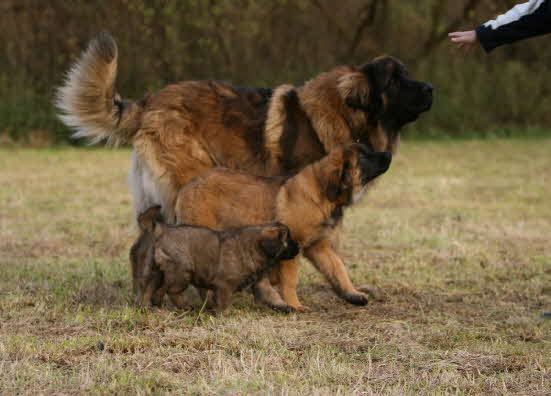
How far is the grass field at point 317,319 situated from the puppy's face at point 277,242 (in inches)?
15.5

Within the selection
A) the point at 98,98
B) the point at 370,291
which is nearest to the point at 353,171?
the point at 370,291

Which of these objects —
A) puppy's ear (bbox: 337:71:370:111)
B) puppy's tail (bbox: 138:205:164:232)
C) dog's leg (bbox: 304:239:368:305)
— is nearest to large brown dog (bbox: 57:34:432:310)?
puppy's ear (bbox: 337:71:370:111)

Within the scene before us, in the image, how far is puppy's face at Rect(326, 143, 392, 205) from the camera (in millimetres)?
5191

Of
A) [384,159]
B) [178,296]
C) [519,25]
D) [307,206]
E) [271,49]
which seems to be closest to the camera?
[519,25]

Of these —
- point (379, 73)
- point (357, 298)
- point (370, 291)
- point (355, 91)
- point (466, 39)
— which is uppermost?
point (466, 39)

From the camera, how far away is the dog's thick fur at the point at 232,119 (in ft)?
18.2

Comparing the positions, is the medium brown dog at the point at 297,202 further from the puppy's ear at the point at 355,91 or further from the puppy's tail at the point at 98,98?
the puppy's tail at the point at 98,98

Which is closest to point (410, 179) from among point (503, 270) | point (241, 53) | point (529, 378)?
point (503, 270)

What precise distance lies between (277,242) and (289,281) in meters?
0.42

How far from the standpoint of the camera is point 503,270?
639 cm

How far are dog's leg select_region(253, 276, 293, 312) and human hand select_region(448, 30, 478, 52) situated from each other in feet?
6.34

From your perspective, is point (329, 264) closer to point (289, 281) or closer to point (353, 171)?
point (289, 281)

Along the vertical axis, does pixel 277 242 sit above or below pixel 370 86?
below

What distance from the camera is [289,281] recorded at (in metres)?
5.32
